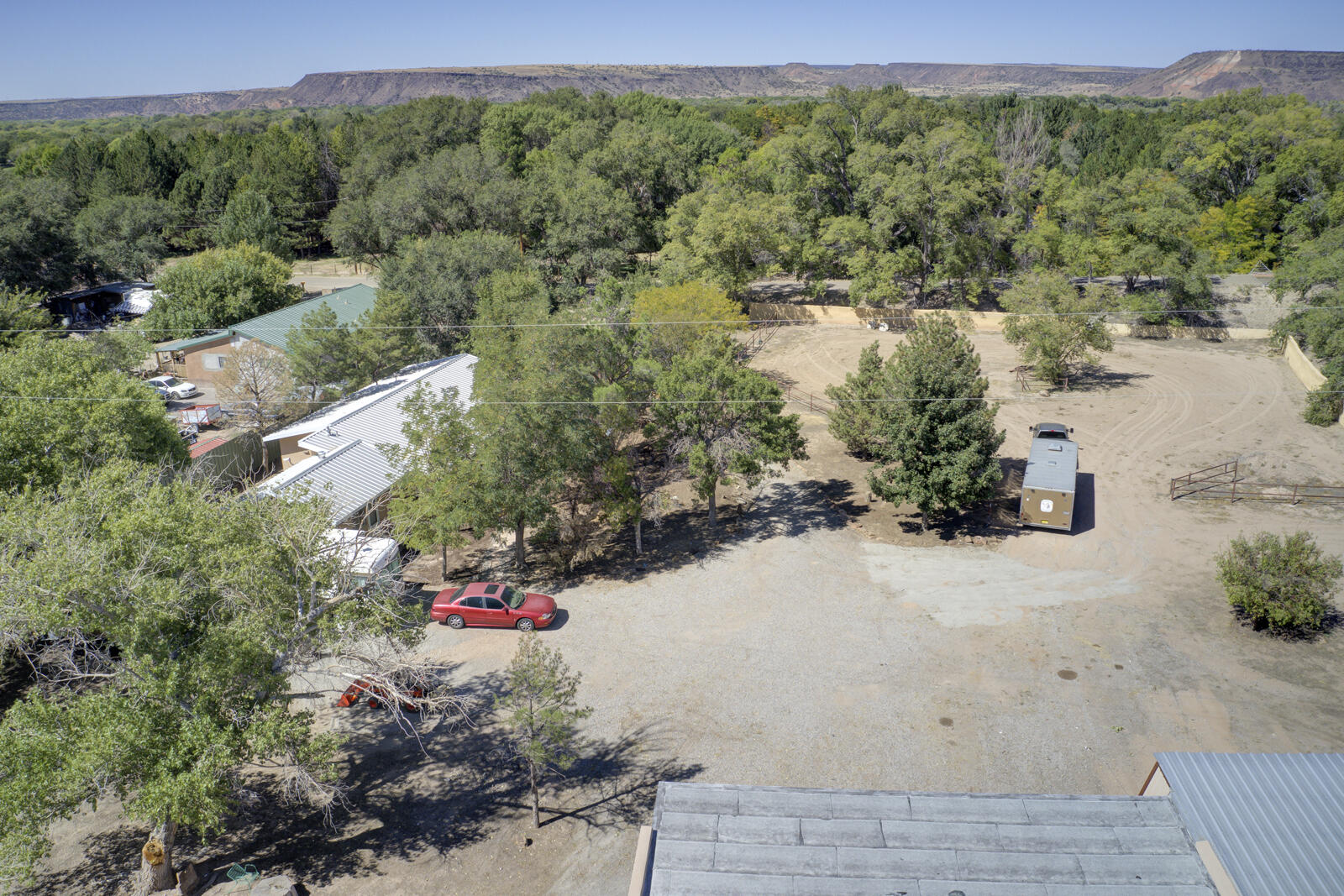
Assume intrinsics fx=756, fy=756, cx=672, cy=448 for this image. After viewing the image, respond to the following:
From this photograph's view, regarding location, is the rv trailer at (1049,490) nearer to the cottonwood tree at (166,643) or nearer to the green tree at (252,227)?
the cottonwood tree at (166,643)

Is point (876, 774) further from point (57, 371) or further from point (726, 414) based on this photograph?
point (57, 371)

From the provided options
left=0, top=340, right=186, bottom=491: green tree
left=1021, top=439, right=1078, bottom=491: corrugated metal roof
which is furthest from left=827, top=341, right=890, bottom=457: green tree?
left=0, top=340, right=186, bottom=491: green tree

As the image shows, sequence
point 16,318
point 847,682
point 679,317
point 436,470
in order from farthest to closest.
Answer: point 16,318, point 679,317, point 436,470, point 847,682

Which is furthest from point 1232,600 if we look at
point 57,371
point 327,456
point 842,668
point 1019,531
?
point 57,371

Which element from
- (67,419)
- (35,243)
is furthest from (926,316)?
(35,243)

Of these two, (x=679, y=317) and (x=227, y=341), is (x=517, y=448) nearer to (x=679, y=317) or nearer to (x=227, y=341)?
(x=679, y=317)

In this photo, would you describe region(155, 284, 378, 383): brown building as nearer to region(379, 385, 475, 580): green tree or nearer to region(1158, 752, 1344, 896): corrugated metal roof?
region(379, 385, 475, 580): green tree
